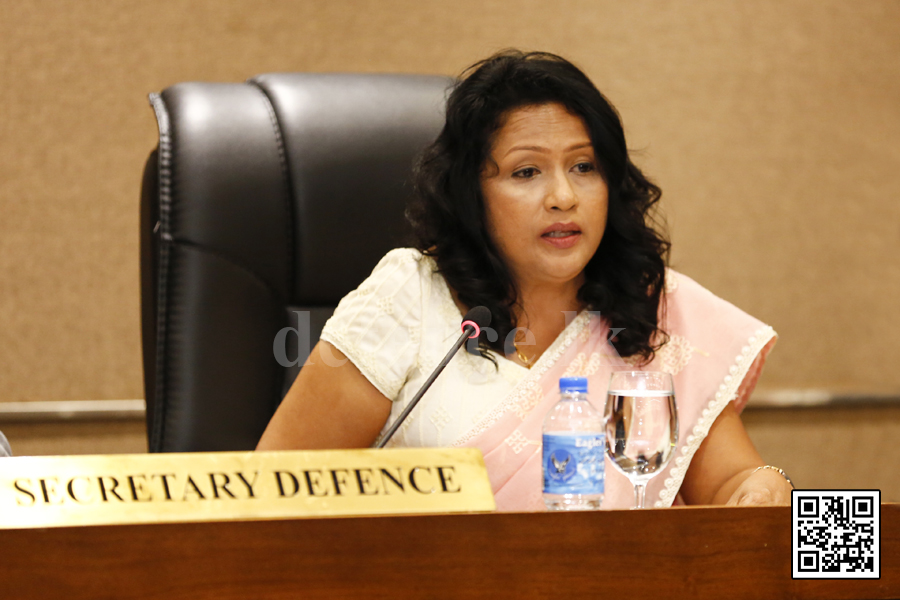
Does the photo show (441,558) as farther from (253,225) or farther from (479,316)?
(253,225)

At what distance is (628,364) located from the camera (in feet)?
4.10

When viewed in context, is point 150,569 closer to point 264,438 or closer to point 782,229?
point 264,438

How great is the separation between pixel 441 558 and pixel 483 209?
0.82 metres

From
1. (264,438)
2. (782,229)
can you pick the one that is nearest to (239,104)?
(264,438)

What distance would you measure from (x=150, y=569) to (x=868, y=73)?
233cm

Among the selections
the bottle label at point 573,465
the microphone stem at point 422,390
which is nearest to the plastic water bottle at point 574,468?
the bottle label at point 573,465

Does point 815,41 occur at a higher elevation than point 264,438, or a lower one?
higher

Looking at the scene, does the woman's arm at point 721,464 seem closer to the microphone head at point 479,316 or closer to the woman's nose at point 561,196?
the woman's nose at point 561,196

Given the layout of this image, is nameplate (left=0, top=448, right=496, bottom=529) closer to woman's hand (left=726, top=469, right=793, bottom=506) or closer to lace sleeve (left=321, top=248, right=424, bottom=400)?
woman's hand (left=726, top=469, right=793, bottom=506)

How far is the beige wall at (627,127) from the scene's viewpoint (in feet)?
6.32

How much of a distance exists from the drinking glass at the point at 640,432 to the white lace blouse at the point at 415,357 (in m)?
0.41

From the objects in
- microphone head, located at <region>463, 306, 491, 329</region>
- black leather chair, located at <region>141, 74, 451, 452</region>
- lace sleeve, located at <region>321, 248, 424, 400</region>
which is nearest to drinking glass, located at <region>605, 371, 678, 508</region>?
microphone head, located at <region>463, 306, 491, 329</region>

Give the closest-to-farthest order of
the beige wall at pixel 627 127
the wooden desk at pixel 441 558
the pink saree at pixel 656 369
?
the wooden desk at pixel 441 558 → the pink saree at pixel 656 369 → the beige wall at pixel 627 127

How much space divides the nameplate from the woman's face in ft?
2.20
